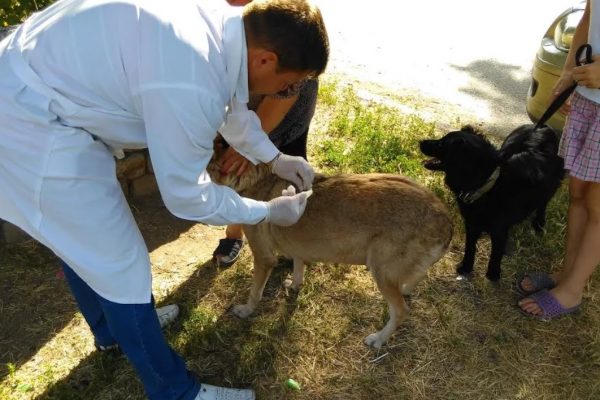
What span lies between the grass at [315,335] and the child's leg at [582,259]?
13cm

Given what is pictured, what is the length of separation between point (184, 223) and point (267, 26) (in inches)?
100

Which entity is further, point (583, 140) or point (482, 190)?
point (482, 190)

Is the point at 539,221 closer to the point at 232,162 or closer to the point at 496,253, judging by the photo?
the point at 496,253

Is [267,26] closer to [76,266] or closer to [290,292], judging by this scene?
[76,266]

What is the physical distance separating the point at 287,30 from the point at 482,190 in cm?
213

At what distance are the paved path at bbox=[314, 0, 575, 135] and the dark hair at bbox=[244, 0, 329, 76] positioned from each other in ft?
A: 14.1

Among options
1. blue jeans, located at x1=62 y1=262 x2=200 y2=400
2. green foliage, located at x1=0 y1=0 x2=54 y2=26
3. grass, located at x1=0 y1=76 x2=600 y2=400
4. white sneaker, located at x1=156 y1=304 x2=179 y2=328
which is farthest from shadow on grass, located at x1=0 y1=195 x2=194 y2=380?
green foliage, located at x1=0 y1=0 x2=54 y2=26

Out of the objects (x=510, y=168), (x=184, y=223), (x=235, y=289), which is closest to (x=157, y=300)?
(x=235, y=289)

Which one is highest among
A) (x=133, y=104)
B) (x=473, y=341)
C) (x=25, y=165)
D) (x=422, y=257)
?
(x=133, y=104)

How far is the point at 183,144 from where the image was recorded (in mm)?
1709

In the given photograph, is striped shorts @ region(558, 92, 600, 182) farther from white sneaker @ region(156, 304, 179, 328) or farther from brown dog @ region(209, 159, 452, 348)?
white sneaker @ region(156, 304, 179, 328)

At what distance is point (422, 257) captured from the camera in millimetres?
2881

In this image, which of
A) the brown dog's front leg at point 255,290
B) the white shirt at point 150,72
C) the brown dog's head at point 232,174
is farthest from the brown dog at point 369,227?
the white shirt at point 150,72

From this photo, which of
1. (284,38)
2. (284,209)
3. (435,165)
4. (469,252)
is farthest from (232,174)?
(469,252)
